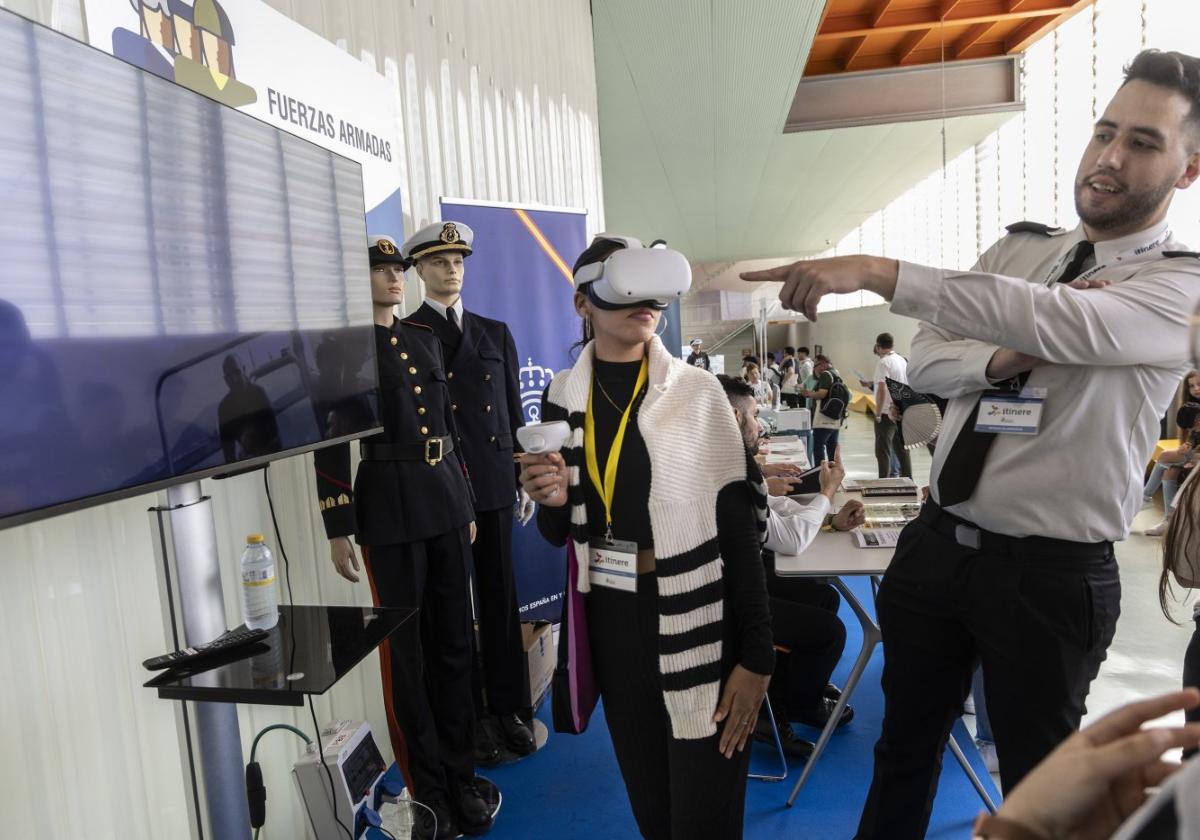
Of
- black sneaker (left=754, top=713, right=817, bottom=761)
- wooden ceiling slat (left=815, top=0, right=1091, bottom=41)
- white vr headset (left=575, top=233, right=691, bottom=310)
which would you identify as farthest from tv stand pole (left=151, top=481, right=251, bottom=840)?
wooden ceiling slat (left=815, top=0, right=1091, bottom=41)

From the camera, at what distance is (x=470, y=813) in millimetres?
2484

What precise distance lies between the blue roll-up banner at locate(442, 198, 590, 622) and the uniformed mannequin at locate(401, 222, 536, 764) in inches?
27.6

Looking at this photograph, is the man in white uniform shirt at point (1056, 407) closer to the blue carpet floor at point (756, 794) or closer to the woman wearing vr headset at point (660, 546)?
the woman wearing vr headset at point (660, 546)

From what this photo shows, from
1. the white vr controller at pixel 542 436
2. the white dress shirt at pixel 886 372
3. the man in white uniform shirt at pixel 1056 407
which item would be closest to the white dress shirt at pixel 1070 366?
the man in white uniform shirt at pixel 1056 407

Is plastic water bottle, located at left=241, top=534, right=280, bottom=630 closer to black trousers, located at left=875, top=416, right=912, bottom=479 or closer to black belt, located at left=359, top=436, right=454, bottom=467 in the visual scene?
black belt, located at left=359, top=436, right=454, bottom=467

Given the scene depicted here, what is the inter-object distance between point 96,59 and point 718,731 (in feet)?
5.25

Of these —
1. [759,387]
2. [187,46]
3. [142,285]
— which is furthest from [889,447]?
[142,285]

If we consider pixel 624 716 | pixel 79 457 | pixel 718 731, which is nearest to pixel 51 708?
pixel 79 457

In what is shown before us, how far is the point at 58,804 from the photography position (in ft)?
4.91

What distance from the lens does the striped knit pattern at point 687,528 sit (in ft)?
4.99

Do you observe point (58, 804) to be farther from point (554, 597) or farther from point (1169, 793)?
point (554, 597)

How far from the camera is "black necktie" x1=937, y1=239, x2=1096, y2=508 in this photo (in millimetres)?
1568

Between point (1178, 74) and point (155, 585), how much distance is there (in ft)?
7.97

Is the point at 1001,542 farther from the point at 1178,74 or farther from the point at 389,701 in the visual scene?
the point at 389,701
